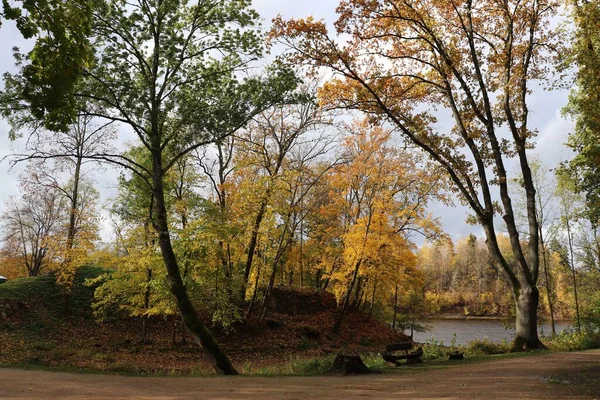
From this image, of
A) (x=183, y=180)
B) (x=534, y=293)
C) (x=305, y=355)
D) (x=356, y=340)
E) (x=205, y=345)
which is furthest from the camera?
(x=356, y=340)

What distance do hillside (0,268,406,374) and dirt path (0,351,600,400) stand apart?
4833mm

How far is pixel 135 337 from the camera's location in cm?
1928

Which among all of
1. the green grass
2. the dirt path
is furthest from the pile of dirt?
the dirt path

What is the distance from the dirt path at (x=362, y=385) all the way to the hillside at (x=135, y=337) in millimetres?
4833

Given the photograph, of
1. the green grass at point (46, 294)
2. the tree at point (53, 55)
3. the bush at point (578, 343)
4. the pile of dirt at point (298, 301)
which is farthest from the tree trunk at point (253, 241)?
the tree at point (53, 55)

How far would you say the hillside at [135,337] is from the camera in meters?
15.1

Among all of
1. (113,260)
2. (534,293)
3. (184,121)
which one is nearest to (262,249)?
(113,260)


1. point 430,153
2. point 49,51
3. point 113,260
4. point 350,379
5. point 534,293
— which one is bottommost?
point 350,379

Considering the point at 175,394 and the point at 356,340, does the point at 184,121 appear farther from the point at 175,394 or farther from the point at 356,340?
the point at 356,340

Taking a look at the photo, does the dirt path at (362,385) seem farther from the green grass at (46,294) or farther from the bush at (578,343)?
the green grass at (46,294)

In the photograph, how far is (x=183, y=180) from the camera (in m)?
21.8

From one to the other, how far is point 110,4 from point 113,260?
9840mm

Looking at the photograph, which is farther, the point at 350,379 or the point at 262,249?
the point at 262,249

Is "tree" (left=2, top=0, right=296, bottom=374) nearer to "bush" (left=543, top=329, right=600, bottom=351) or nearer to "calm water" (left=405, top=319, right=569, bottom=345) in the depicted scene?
"bush" (left=543, top=329, right=600, bottom=351)
